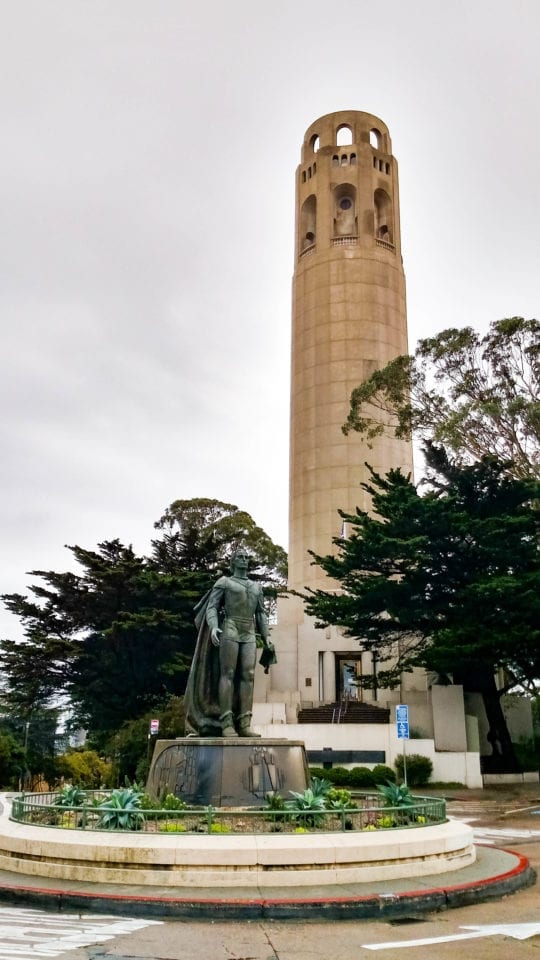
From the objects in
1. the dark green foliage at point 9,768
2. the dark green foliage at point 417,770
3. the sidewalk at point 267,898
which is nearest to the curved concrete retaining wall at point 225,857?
the sidewalk at point 267,898

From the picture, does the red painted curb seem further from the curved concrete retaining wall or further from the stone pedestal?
the stone pedestal

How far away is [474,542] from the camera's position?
30766 mm

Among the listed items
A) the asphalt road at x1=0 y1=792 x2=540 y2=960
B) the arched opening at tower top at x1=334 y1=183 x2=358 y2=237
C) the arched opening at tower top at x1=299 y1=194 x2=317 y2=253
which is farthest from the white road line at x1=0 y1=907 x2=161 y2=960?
the arched opening at tower top at x1=299 y1=194 x2=317 y2=253

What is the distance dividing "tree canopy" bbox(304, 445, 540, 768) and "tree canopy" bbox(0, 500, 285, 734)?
781 centimetres

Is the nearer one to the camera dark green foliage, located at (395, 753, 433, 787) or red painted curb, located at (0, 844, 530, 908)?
red painted curb, located at (0, 844, 530, 908)

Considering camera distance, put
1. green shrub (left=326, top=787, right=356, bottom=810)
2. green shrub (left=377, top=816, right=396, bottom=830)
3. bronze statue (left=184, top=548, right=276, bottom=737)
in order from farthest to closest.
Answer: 1. bronze statue (left=184, top=548, right=276, bottom=737)
2. green shrub (left=326, top=787, right=356, bottom=810)
3. green shrub (left=377, top=816, right=396, bottom=830)

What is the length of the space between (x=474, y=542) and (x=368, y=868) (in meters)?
23.3

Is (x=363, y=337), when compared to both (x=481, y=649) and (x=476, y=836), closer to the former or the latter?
(x=481, y=649)

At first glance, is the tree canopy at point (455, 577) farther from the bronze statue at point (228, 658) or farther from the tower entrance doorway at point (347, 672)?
the bronze statue at point (228, 658)

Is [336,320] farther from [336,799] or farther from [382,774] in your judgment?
[336,799]

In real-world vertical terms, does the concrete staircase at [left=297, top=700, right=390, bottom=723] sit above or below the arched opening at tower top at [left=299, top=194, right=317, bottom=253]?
below

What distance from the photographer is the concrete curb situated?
7.47 meters

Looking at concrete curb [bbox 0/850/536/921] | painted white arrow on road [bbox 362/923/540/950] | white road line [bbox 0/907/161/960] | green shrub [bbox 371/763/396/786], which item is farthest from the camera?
green shrub [bbox 371/763/396/786]

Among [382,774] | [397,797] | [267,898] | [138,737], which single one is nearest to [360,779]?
[382,774]
